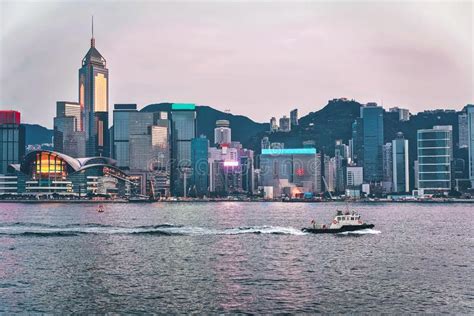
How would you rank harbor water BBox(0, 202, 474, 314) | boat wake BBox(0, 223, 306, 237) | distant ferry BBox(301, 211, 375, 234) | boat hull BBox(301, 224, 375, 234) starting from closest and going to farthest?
harbor water BBox(0, 202, 474, 314) → boat hull BBox(301, 224, 375, 234) → distant ferry BBox(301, 211, 375, 234) → boat wake BBox(0, 223, 306, 237)

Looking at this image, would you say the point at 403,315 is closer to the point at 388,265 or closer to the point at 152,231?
the point at 388,265

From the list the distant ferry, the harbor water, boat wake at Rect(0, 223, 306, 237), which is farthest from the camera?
boat wake at Rect(0, 223, 306, 237)

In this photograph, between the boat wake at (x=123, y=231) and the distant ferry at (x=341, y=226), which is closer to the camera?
the distant ferry at (x=341, y=226)

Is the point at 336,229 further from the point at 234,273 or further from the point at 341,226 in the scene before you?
the point at 234,273

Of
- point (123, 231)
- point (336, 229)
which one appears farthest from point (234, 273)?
point (123, 231)

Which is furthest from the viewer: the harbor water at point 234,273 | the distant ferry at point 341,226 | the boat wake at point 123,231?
the boat wake at point 123,231

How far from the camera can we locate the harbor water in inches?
2424

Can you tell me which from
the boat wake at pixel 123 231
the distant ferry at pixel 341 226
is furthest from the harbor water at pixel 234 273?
the boat wake at pixel 123 231

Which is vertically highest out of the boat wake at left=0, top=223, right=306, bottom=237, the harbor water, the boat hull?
the boat hull

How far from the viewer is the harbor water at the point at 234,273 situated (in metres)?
61.6

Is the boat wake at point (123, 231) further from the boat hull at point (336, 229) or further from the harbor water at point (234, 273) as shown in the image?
the boat hull at point (336, 229)

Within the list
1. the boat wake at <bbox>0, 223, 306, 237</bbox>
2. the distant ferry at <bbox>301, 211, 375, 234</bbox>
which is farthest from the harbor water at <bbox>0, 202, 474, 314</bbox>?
the boat wake at <bbox>0, 223, 306, 237</bbox>

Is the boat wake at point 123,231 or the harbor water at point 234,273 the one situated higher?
the boat wake at point 123,231

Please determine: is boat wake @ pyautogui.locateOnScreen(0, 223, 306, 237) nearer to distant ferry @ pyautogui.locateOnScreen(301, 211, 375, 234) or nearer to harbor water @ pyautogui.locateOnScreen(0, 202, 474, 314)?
harbor water @ pyautogui.locateOnScreen(0, 202, 474, 314)
